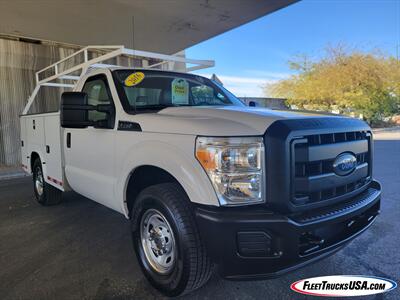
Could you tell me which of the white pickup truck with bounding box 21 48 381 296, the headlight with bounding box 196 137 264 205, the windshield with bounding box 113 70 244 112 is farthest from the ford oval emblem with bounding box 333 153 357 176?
the windshield with bounding box 113 70 244 112

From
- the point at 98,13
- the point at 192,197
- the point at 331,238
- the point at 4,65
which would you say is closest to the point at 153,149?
the point at 192,197

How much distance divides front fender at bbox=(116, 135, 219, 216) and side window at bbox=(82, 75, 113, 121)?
823 millimetres

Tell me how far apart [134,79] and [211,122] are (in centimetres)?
154

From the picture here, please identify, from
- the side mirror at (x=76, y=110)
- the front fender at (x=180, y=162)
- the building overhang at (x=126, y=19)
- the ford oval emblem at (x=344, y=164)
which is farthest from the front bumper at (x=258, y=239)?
the building overhang at (x=126, y=19)

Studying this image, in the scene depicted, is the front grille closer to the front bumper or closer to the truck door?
the front bumper

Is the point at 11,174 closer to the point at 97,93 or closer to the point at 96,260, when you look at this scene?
the point at 97,93

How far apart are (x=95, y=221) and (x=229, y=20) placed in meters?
6.95

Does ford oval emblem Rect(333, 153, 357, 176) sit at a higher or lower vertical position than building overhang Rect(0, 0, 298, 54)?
lower

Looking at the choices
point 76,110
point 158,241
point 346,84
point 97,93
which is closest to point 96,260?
point 158,241

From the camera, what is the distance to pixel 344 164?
2.56 meters

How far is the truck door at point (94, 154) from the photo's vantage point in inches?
135

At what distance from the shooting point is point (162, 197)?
102 inches

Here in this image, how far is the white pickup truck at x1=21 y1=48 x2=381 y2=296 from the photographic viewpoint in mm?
2193

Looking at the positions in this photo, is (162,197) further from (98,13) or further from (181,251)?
(98,13)
